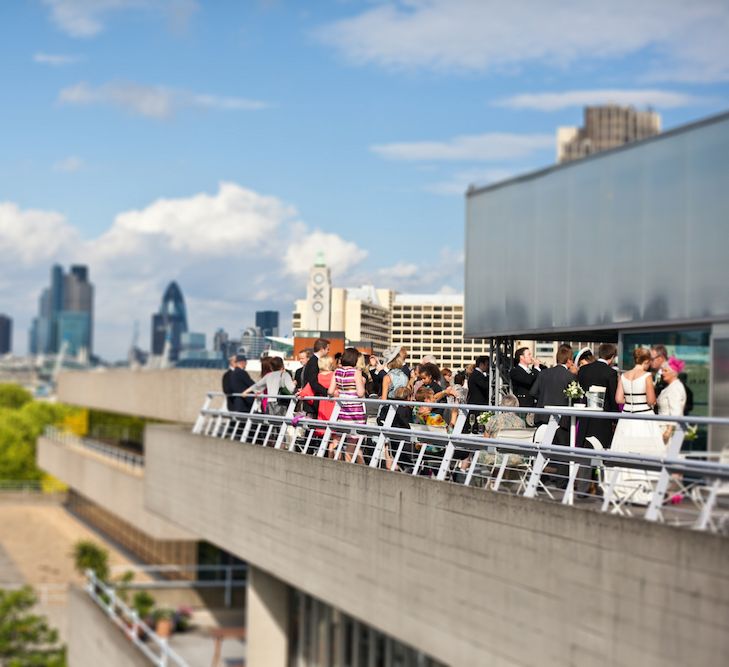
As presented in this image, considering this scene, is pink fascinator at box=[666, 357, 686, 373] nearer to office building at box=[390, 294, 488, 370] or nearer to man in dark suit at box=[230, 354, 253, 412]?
office building at box=[390, 294, 488, 370]

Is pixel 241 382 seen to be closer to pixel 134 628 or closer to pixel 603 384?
pixel 134 628

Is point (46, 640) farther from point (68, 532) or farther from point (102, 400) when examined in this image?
point (68, 532)

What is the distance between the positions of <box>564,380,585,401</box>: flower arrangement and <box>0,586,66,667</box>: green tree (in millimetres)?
27760

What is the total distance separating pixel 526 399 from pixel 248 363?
11212 millimetres

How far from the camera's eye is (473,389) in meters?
15.5

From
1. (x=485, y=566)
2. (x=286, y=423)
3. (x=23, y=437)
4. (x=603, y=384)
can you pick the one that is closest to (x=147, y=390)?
(x=286, y=423)

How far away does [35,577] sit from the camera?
59875 millimetres

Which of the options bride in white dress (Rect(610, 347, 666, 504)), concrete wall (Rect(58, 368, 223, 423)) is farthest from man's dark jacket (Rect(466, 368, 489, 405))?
concrete wall (Rect(58, 368, 223, 423))

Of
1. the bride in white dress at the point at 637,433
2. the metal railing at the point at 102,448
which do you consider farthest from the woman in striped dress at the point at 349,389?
the metal railing at the point at 102,448

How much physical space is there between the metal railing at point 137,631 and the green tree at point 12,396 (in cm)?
16339

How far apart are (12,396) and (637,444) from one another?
192920 mm

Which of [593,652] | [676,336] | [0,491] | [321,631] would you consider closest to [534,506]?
[593,652]

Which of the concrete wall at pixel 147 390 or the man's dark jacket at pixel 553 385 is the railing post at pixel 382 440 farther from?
the concrete wall at pixel 147 390

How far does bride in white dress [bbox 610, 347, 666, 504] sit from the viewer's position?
10602mm
